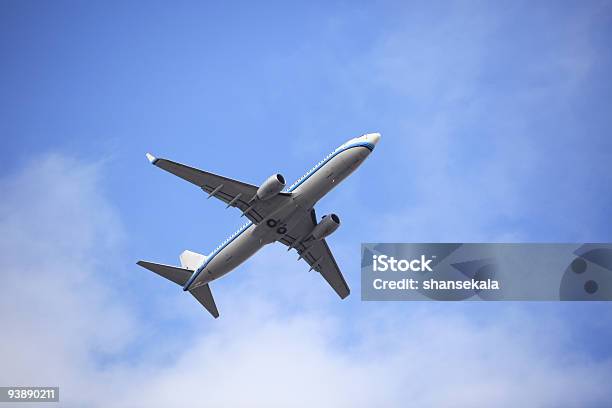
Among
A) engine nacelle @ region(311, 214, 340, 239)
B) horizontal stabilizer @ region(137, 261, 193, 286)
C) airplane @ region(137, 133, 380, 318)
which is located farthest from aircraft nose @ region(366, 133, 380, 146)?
horizontal stabilizer @ region(137, 261, 193, 286)

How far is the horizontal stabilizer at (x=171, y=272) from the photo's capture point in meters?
69.2

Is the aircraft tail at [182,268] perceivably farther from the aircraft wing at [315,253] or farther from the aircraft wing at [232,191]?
the aircraft wing at [315,253]

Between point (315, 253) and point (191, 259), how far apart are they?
9723 millimetres

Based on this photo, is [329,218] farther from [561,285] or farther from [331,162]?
[561,285]

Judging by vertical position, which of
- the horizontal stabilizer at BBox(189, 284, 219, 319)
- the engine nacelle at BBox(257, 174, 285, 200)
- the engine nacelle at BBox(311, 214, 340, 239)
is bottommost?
the horizontal stabilizer at BBox(189, 284, 219, 319)

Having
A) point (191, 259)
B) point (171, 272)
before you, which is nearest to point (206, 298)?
point (191, 259)

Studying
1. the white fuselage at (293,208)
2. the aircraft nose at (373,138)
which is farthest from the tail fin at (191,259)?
the aircraft nose at (373,138)

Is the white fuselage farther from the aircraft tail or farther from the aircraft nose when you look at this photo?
the aircraft tail

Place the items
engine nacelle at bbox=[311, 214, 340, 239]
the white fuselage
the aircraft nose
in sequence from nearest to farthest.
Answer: the white fuselage, the aircraft nose, engine nacelle at bbox=[311, 214, 340, 239]

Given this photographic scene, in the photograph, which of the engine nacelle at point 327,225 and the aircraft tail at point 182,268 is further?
the aircraft tail at point 182,268

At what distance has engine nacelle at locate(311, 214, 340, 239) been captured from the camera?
65.5 m

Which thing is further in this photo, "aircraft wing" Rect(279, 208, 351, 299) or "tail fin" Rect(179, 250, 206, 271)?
"tail fin" Rect(179, 250, 206, 271)

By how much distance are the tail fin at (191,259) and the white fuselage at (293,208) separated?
1397mm

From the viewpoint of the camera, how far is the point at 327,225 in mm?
65500
